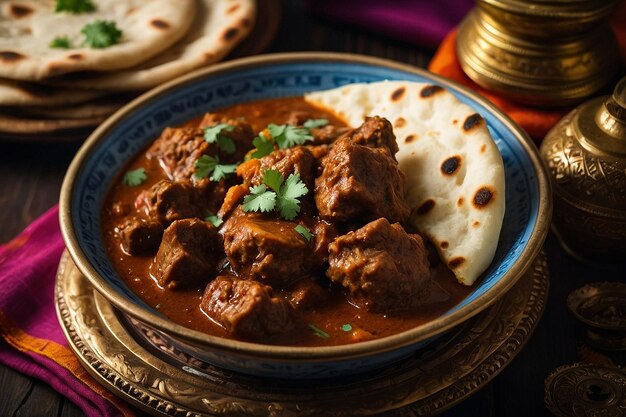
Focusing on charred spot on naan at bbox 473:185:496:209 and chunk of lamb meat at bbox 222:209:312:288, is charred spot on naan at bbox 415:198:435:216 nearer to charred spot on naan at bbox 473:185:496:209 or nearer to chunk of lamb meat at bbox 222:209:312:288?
charred spot on naan at bbox 473:185:496:209

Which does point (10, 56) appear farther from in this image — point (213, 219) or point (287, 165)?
point (287, 165)

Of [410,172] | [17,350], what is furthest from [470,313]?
[17,350]

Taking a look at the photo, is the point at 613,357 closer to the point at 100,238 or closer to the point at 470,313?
the point at 470,313

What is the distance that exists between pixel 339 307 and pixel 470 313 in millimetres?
772

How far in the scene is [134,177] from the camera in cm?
516

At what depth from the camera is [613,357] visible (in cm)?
457

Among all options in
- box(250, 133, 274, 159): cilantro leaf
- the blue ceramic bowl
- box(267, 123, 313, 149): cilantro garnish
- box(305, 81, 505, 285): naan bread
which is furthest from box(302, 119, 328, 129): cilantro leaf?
the blue ceramic bowl

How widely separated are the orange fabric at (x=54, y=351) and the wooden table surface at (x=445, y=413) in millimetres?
174

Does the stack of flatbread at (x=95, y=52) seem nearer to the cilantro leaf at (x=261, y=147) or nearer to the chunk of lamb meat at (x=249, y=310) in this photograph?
the cilantro leaf at (x=261, y=147)

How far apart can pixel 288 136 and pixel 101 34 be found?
2.41 metres

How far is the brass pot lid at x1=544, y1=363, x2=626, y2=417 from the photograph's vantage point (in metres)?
4.03

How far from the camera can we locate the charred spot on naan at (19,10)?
694cm

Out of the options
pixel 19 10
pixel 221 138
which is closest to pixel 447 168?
pixel 221 138

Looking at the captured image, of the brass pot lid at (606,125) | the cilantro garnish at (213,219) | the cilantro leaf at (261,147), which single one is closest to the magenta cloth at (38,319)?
the cilantro garnish at (213,219)
